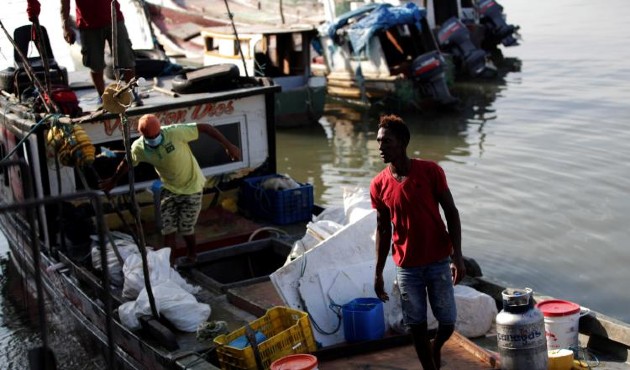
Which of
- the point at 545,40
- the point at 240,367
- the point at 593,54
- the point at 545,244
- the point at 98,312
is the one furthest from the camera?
the point at 545,40

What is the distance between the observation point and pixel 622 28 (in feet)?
93.0

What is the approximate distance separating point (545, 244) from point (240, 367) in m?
6.25

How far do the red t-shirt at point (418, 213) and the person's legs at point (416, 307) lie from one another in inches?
3.3

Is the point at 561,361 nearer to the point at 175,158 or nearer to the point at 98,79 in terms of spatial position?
the point at 175,158

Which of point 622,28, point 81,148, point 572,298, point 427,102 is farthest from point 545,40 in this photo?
point 81,148

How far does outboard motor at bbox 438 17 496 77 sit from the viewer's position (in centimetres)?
2198

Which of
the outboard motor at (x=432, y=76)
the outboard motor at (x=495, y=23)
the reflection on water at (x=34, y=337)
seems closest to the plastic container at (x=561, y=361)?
the reflection on water at (x=34, y=337)

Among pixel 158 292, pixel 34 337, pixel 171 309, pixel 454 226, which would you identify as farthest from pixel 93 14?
pixel 454 226

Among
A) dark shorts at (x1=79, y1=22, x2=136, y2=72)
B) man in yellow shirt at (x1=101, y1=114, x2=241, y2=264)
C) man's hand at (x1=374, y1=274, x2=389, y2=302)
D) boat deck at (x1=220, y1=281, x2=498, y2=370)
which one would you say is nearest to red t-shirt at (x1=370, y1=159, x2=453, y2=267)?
man's hand at (x1=374, y1=274, x2=389, y2=302)

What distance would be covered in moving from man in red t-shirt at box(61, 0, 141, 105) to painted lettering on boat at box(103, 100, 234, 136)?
69 cm

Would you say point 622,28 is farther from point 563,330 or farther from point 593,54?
point 563,330

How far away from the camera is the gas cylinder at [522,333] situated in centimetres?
567

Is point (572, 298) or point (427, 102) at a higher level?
point (427, 102)

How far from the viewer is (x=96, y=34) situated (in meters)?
9.75
